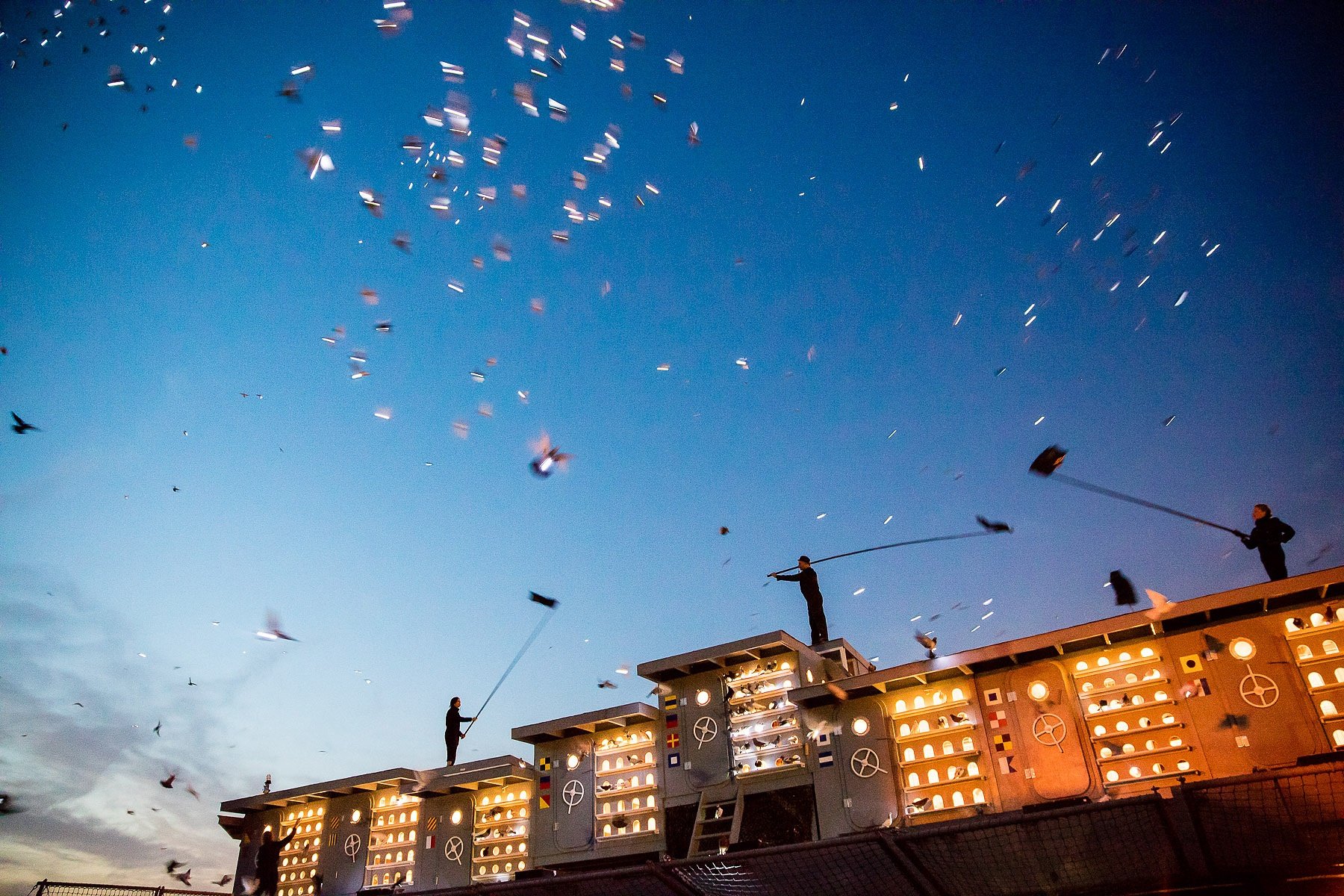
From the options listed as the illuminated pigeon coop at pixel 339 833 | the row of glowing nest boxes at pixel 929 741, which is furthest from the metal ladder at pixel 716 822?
the illuminated pigeon coop at pixel 339 833

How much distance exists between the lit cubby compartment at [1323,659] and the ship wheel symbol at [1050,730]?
281cm

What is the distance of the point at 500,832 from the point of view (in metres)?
15.9

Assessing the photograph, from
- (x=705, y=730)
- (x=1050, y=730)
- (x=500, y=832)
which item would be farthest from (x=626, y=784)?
(x=1050, y=730)

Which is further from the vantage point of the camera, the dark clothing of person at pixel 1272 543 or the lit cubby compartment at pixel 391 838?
the lit cubby compartment at pixel 391 838

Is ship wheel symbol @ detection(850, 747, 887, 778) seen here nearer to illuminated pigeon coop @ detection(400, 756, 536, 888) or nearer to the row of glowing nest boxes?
the row of glowing nest boxes

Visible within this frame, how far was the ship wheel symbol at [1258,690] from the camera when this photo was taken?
9891 mm

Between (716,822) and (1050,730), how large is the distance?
534 cm

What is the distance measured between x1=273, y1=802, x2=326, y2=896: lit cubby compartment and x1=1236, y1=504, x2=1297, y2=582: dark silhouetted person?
18923 millimetres

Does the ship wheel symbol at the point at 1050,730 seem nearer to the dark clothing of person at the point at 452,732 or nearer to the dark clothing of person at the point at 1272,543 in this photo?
the dark clothing of person at the point at 1272,543

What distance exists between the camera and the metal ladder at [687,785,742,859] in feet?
41.5

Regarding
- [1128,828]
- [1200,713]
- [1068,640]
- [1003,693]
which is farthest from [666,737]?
[1128,828]

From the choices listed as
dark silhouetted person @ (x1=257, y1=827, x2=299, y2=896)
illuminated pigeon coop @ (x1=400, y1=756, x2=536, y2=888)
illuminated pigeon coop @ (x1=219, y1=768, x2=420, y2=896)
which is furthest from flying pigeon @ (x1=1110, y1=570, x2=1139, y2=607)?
dark silhouetted person @ (x1=257, y1=827, x2=299, y2=896)

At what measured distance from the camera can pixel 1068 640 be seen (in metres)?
11.2

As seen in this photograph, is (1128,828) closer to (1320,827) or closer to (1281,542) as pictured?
(1320,827)
